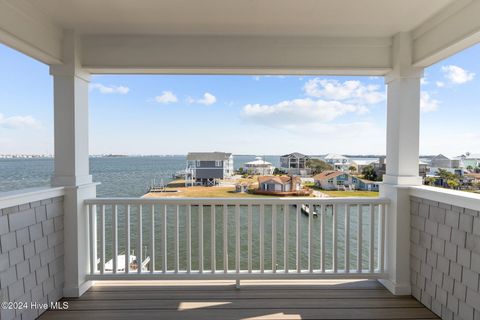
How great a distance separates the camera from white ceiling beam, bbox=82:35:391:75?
8.57 feet

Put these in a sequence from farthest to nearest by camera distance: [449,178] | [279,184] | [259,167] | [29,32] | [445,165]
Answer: [259,167] < [279,184] < [445,165] < [449,178] < [29,32]

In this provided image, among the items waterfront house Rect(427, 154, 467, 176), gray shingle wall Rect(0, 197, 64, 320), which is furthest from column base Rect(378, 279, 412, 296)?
gray shingle wall Rect(0, 197, 64, 320)

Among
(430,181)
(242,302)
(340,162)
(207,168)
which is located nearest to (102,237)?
(207,168)

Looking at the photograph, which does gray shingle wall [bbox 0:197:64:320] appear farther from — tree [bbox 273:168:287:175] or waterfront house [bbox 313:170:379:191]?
waterfront house [bbox 313:170:379:191]

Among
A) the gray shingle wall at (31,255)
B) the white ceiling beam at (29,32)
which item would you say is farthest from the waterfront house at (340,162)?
the white ceiling beam at (29,32)

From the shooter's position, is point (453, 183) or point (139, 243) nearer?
point (453, 183)

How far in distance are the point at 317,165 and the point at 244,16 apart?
5.79 feet

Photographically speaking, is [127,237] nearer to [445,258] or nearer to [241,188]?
[241,188]

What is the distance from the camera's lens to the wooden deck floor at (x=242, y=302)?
2.24 meters

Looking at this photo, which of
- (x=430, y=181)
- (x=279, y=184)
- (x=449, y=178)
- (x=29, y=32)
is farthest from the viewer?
(x=279, y=184)

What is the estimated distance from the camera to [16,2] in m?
1.97

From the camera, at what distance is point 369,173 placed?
9.95 feet

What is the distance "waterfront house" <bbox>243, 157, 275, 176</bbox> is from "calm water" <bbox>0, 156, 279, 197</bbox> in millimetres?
71

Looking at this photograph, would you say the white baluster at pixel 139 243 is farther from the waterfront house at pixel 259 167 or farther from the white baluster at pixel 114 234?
the waterfront house at pixel 259 167
